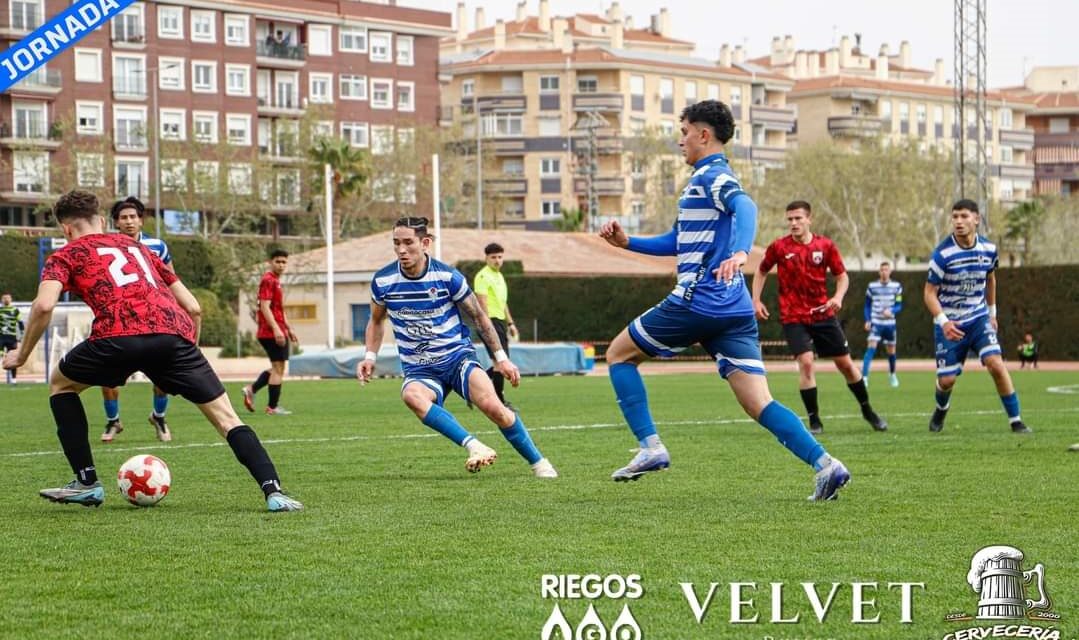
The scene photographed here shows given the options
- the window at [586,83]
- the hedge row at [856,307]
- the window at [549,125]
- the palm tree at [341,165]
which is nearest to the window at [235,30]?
the palm tree at [341,165]

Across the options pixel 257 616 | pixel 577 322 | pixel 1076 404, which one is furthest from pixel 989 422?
pixel 577 322

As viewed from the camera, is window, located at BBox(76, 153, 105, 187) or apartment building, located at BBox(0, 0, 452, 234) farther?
apartment building, located at BBox(0, 0, 452, 234)

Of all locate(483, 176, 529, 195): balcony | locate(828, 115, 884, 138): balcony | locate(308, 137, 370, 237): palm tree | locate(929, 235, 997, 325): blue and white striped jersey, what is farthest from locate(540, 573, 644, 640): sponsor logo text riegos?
locate(828, 115, 884, 138): balcony

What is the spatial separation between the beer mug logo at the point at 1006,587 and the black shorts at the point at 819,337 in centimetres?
892

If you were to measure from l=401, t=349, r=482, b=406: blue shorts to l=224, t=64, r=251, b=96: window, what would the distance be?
86076 mm

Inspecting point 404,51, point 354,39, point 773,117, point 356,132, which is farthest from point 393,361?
point 773,117

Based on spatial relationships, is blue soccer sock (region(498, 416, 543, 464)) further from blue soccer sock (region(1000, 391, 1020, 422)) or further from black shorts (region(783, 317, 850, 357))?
blue soccer sock (region(1000, 391, 1020, 422))

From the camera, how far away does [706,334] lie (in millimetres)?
9297

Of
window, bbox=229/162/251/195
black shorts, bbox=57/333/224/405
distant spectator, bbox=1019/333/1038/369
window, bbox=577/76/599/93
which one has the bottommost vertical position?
distant spectator, bbox=1019/333/1038/369

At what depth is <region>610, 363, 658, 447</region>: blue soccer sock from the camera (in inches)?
380

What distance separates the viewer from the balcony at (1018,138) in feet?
440

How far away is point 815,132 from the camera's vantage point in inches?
5098

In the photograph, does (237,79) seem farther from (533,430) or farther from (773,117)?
(533,430)

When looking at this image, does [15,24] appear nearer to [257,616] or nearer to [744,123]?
[744,123]
